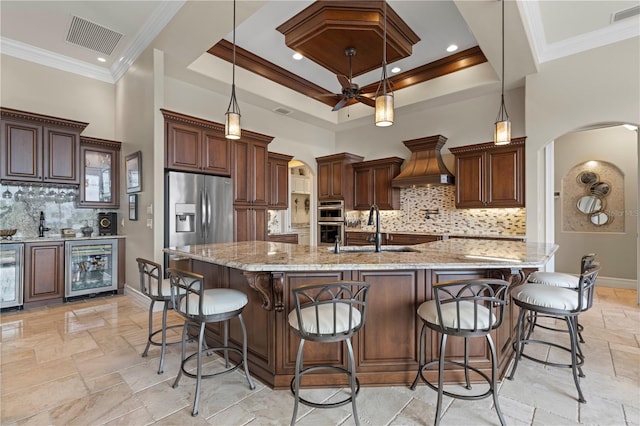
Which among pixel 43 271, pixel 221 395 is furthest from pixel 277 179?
pixel 221 395

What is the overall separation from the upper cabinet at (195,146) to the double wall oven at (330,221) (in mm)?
2865

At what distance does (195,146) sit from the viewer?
14.4 ft

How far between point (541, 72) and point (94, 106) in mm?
7048

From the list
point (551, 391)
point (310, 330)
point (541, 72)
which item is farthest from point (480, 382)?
point (541, 72)

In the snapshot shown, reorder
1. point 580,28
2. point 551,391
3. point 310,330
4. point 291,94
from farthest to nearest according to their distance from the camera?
point 291,94, point 580,28, point 551,391, point 310,330

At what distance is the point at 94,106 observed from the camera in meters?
5.09

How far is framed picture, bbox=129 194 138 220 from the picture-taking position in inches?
179

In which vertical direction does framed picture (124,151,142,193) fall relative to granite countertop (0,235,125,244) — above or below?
above

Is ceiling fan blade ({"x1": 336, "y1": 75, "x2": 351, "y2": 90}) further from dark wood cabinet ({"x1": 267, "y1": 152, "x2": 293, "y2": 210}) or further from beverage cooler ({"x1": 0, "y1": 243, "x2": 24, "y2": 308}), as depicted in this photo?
beverage cooler ({"x1": 0, "y1": 243, "x2": 24, "y2": 308})

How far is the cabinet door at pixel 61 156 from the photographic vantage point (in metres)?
4.34

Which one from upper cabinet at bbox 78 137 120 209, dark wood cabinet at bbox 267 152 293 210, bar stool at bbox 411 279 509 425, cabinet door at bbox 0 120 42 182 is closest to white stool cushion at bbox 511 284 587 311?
bar stool at bbox 411 279 509 425

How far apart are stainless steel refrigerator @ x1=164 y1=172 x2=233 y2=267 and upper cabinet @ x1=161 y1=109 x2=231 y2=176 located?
0.15 meters

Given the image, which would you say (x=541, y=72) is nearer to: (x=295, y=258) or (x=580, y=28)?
(x=580, y=28)

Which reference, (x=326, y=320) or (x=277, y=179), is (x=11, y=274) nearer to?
(x=277, y=179)
